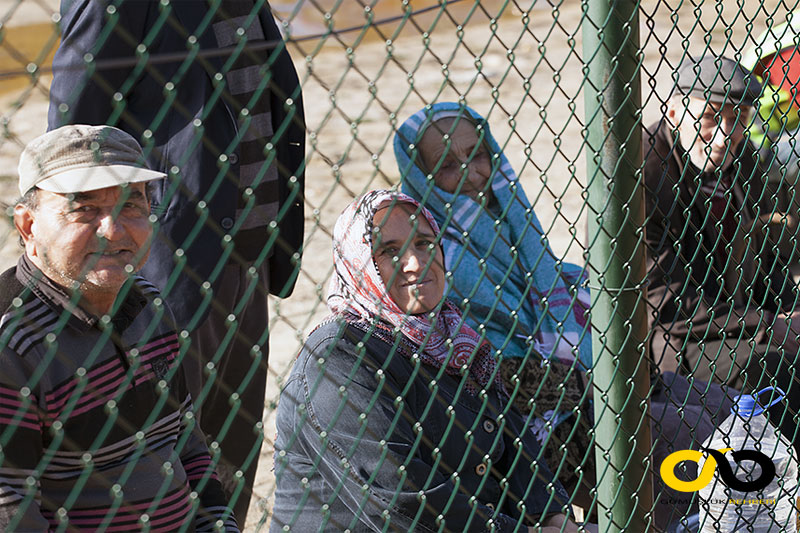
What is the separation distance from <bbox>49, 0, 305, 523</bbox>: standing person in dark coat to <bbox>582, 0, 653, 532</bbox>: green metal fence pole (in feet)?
2.34

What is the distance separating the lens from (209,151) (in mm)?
2738

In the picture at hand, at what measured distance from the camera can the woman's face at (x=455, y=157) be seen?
132 inches

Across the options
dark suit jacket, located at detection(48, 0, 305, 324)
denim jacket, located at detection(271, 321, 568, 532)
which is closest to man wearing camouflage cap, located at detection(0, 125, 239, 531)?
denim jacket, located at detection(271, 321, 568, 532)

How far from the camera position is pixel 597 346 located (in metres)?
2.36

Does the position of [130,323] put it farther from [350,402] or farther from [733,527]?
[733,527]

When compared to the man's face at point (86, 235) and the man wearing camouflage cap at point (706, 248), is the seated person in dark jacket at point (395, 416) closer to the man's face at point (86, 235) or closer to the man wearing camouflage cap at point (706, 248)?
the man's face at point (86, 235)

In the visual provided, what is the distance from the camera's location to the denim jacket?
7.29ft

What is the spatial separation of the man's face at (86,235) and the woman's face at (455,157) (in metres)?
1.49

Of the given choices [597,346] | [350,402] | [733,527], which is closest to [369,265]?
[350,402]

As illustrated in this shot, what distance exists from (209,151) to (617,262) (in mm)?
1125

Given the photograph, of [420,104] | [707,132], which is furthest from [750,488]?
[420,104]

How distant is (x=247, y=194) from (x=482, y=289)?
1731mm

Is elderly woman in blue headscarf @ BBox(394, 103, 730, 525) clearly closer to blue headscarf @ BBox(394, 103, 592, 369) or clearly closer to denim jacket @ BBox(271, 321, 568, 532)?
blue headscarf @ BBox(394, 103, 592, 369)

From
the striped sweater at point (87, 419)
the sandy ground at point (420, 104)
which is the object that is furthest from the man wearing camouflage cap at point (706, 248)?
the striped sweater at point (87, 419)
